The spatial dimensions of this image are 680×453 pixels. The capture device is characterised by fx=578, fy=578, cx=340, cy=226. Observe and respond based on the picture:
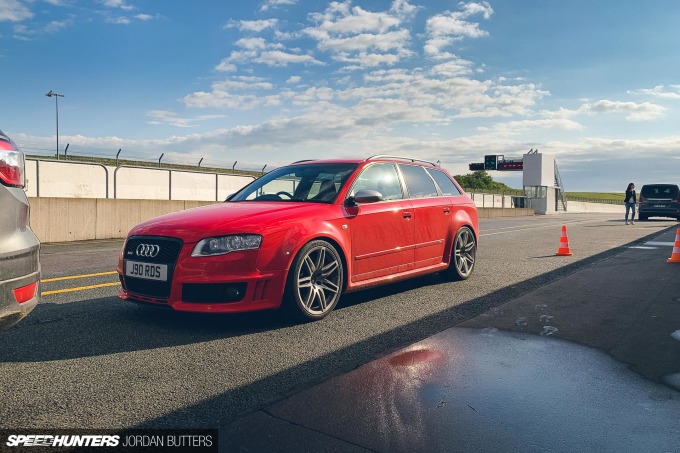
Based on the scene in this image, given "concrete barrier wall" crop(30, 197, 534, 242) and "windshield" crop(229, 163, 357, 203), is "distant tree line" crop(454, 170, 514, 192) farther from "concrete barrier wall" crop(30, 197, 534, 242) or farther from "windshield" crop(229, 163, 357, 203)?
"windshield" crop(229, 163, 357, 203)

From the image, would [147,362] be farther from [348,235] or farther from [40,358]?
[348,235]

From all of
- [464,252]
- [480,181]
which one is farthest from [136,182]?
[480,181]

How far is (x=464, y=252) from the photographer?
305 inches

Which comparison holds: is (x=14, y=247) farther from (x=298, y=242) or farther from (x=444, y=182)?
(x=444, y=182)

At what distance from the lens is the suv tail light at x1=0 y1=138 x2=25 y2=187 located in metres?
3.16

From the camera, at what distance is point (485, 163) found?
279 feet

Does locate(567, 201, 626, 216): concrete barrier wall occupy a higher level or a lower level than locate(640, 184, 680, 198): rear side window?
lower

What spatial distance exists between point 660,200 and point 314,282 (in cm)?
2869

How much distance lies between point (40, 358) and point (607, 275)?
7305 millimetres

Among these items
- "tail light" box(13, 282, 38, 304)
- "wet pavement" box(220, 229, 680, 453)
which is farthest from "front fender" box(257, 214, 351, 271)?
"tail light" box(13, 282, 38, 304)

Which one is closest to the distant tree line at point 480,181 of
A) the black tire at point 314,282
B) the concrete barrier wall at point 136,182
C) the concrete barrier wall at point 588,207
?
the concrete barrier wall at point 588,207

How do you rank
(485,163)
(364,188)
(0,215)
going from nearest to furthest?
1. (0,215)
2. (364,188)
3. (485,163)

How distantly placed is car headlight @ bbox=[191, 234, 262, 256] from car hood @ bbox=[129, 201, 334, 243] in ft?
0.14

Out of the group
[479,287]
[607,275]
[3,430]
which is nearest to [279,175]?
[479,287]
